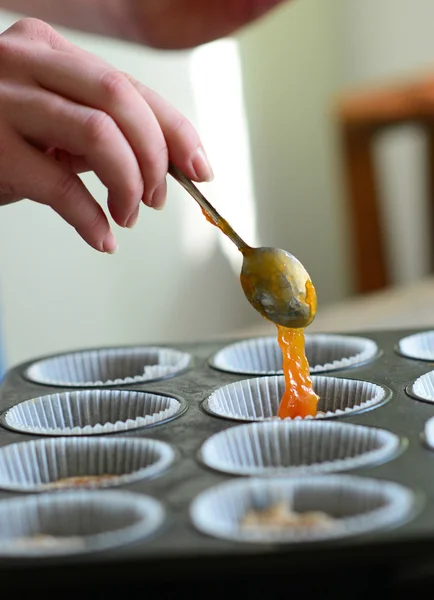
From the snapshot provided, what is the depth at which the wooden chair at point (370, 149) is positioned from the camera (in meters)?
3.40

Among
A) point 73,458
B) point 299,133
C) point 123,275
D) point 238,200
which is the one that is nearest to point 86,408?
point 73,458

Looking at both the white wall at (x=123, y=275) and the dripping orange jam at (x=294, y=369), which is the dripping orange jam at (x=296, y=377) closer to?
the dripping orange jam at (x=294, y=369)

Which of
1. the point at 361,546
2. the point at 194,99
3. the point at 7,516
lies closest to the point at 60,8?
the point at 7,516

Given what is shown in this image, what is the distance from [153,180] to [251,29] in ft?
9.27

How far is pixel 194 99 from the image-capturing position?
335 cm

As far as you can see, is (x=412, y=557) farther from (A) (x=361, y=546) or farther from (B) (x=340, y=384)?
(B) (x=340, y=384)

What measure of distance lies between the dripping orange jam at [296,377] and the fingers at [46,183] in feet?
0.88

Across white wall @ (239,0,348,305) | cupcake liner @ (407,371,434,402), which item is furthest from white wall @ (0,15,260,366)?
cupcake liner @ (407,371,434,402)

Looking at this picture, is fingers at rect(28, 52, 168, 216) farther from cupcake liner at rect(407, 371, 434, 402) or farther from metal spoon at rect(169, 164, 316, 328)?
cupcake liner at rect(407, 371, 434, 402)

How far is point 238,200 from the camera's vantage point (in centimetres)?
366

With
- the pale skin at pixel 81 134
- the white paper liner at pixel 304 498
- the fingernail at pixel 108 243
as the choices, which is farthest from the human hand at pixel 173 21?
the white paper liner at pixel 304 498

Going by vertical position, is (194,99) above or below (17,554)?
above

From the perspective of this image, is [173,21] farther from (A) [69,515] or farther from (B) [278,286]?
(A) [69,515]

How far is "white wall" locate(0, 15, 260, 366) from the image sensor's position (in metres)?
2.68
